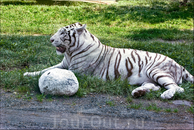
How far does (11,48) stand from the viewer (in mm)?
6785

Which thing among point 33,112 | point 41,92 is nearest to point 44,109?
point 33,112

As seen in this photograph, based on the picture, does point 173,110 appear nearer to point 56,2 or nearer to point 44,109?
point 44,109

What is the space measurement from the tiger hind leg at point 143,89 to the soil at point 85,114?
128 millimetres

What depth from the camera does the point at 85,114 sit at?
3.44m

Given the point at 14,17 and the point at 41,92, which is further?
the point at 14,17

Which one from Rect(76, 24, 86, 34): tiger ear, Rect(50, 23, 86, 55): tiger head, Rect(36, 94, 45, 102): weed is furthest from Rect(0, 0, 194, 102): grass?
Rect(76, 24, 86, 34): tiger ear

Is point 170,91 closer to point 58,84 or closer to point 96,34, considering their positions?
point 58,84

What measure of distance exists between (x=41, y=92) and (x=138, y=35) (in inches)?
224

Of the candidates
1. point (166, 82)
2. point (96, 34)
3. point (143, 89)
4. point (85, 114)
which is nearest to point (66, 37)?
point (143, 89)

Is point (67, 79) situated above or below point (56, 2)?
below

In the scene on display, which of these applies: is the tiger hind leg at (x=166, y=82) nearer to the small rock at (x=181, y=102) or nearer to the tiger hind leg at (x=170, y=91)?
the tiger hind leg at (x=170, y=91)

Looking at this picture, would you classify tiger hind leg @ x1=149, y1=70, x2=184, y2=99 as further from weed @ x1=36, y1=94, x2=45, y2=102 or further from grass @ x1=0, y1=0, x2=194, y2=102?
weed @ x1=36, y1=94, x2=45, y2=102

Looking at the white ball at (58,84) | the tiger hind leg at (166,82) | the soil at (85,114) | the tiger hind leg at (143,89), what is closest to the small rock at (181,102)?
the soil at (85,114)

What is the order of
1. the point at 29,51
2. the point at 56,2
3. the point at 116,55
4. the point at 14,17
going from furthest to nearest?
1. the point at 56,2
2. the point at 14,17
3. the point at 29,51
4. the point at 116,55
